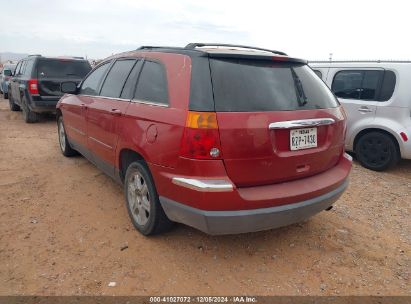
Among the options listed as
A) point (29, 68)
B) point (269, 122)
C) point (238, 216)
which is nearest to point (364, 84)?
point (269, 122)

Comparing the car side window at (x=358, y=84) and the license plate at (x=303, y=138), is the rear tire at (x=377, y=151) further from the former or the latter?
the license plate at (x=303, y=138)

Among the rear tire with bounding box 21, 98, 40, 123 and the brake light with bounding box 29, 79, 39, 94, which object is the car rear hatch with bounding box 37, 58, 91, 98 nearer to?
the brake light with bounding box 29, 79, 39, 94

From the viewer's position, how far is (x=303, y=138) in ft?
9.04

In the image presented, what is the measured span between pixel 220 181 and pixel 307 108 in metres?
1.03

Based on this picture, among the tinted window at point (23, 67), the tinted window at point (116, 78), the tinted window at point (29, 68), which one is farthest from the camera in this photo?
the tinted window at point (23, 67)

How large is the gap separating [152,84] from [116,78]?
963mm

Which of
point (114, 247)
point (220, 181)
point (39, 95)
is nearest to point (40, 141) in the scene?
point (39, 95)

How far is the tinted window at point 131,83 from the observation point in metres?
3.41

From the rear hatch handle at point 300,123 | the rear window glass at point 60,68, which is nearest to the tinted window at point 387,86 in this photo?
the rear hatch handle at point 300,123

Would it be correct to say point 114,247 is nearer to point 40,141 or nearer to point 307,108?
point 307,108

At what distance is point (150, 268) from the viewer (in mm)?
2838

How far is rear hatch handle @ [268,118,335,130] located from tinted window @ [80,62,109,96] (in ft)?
8.48

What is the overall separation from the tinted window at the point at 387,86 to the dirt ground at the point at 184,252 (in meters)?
1.90

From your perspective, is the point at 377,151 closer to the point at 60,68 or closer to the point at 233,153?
the point at 233,153
